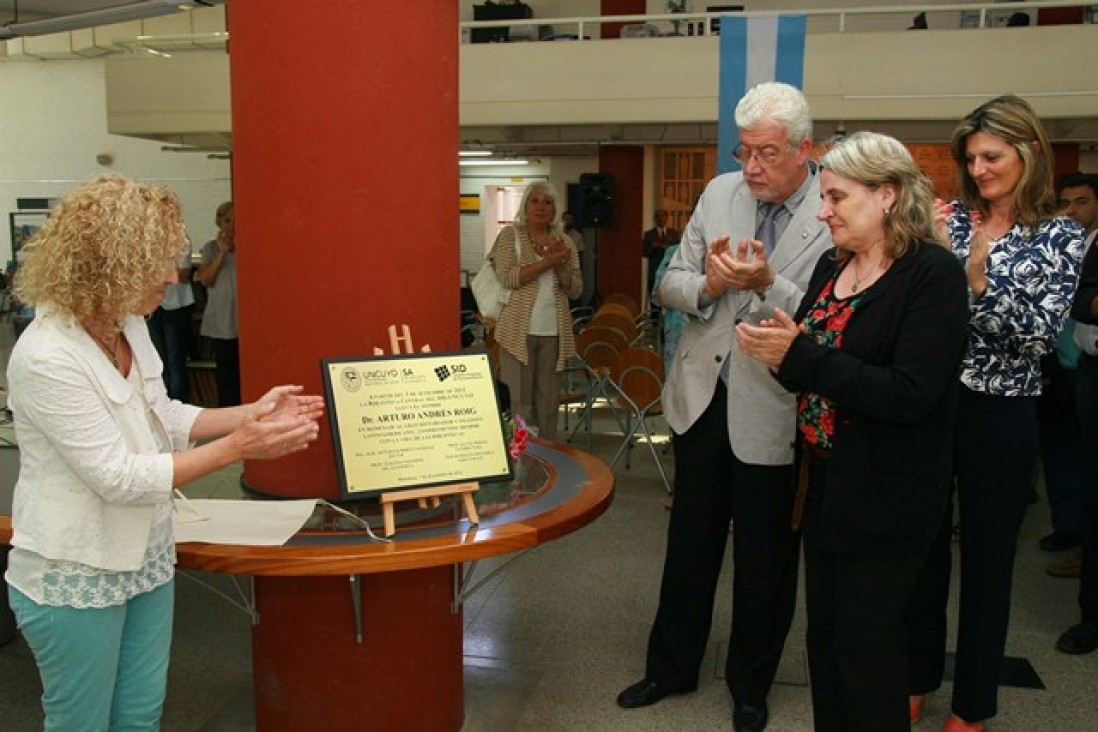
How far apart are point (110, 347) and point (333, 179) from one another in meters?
0.67

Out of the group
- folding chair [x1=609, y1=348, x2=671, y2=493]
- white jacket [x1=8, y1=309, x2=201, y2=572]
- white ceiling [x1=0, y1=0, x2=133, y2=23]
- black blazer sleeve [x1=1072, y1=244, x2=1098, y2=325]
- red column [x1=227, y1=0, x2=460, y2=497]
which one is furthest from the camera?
white ceiling [x1=0, y1=0, x2=133, y2=23]

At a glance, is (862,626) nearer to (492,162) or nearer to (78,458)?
(78,458)

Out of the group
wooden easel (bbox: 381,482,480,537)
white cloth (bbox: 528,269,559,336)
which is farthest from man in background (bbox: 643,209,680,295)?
wooden easel (bbox: 381,482,480,537)

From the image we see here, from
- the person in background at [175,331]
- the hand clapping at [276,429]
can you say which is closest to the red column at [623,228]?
the person in background at [175,331]

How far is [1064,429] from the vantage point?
4.86 m

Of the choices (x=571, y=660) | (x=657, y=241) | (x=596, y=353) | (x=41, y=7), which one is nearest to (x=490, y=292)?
(x=596, y=353)

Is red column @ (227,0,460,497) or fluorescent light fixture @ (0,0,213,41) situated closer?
red column @ (227,0,460,497)

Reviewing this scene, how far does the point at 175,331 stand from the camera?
8.28 metres

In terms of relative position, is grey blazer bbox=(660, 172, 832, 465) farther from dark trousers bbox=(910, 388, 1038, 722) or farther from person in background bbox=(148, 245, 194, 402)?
person in background bbox=(148, 245, 194, 402)

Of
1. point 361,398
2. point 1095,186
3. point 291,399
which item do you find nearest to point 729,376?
point 361,398

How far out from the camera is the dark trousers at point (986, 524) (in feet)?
9.04

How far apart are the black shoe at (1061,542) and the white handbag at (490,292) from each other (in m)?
3.03

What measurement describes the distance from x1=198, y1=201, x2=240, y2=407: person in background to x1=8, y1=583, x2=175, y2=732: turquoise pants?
5.02 m

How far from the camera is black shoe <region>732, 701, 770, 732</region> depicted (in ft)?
9.95
